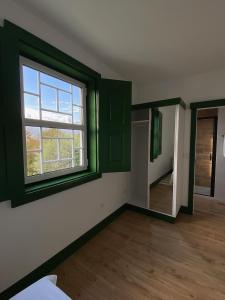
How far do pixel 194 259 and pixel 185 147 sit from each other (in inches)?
68.7

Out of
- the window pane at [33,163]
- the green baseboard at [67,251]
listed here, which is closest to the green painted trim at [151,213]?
the green baseboard at [67,251]

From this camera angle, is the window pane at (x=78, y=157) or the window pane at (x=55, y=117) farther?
the window pane at (x=78, y=157)

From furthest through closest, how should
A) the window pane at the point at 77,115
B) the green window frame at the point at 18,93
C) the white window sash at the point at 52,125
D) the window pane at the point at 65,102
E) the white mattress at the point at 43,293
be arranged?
the window pane at the point at 77,115 < the window pane at the point at 65,102 < the white window sash at the point at 52,125 < the green window frame at the point at 18,93 < the white mattress at the point at 43,293

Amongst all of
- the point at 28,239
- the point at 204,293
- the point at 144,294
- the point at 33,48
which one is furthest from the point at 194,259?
the point at 33,48

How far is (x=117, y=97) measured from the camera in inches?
92.6

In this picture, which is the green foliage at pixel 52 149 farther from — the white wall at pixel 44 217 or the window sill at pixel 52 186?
the white wall at pixel 44 217

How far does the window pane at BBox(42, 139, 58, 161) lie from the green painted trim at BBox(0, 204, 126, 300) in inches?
41.8

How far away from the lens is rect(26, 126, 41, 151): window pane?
1621 millimetres

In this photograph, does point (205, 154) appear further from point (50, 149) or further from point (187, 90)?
point (50, 149)

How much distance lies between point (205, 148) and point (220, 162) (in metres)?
0.68

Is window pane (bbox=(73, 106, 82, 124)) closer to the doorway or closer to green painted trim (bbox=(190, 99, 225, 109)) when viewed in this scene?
green painted trim (bbox=(190, 99, 225, 109))

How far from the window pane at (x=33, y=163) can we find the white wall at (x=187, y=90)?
225cm

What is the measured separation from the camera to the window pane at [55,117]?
1.77m

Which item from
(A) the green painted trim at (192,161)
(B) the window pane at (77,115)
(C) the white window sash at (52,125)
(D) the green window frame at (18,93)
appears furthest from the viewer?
(A) the green painted trim at (192,161)
